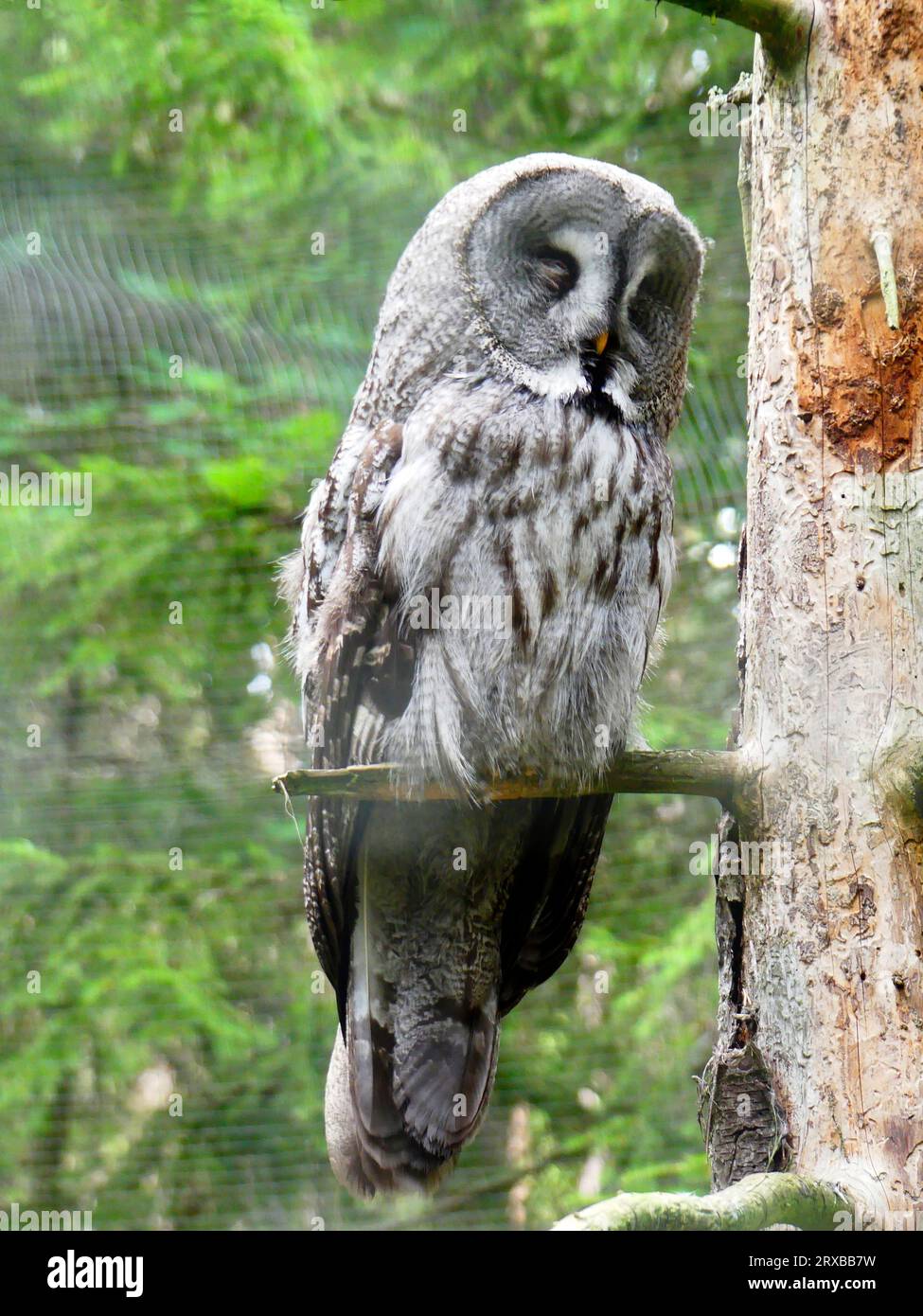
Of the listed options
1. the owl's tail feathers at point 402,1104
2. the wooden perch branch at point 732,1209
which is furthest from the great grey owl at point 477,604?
the wooden perch branch at point 732,1209

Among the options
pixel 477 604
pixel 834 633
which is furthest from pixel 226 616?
pixel 834 633

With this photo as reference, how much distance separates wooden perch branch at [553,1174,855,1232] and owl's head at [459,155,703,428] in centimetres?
126

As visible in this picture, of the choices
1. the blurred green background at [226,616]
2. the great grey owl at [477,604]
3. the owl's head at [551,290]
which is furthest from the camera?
the blurred green background at [226,616]

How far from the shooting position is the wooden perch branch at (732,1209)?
4.09 ft

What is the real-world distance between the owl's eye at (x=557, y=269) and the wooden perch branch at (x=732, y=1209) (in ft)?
4.90

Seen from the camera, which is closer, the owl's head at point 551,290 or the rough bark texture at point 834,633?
the rough bark texture at point 834,633

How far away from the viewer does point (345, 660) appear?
2227 mm

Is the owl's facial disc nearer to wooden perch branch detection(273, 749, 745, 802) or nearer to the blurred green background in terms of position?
wooden perch branch detection(273, 749, 745, 802)

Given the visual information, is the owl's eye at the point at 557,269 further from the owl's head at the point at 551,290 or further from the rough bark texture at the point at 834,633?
the rough bark texture at the point at 834,633

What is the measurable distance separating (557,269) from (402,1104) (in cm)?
144

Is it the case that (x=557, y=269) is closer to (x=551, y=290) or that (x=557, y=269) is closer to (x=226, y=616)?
(x=551, y=290)

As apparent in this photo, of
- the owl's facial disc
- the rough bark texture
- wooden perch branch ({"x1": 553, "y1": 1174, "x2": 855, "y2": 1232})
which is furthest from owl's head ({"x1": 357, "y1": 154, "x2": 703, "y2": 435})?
wooden perch branch ({"x1": 553, "y1": 1174, "x2": 855, "y2": 1232})

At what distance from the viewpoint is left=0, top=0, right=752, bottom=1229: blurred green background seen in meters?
4.00

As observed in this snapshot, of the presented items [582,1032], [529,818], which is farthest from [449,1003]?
[582,1032]
